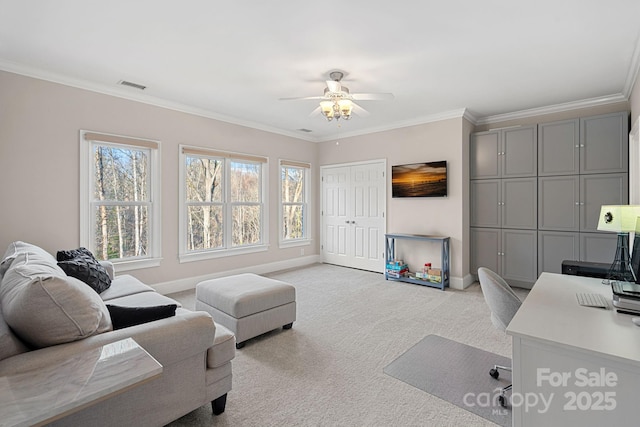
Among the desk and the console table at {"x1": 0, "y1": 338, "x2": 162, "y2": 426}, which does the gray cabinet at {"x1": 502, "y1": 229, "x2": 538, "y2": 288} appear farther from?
the console table at {"x1": 0, "y1": 338, "x2": 162, "y2": 426}

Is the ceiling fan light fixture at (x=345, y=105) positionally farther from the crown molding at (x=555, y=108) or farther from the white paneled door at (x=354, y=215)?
the crown molding at (x=555, y=108)

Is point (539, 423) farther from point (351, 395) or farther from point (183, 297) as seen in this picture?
point (183, 297)

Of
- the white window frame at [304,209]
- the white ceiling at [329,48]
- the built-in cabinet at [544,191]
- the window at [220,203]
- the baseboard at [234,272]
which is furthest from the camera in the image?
the white window frame at [304,209]

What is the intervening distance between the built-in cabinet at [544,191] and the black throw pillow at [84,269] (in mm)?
4848

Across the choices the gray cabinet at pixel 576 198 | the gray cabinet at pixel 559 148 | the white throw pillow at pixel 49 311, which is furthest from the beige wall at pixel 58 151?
the gray cabinet at pixel 576 198

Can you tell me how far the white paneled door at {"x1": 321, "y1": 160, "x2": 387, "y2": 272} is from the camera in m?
5.61

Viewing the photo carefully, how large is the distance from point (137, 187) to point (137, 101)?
1.07m

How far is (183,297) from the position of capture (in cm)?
407

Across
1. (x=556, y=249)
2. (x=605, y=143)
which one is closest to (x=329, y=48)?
(x=605, y=143)

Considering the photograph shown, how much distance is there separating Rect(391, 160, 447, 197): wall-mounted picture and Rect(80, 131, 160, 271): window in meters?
3.62

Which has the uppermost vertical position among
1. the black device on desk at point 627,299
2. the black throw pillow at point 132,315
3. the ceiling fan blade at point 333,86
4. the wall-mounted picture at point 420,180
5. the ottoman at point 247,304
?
the ceiling fan blade at point 333,86

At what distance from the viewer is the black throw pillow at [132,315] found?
168 cm

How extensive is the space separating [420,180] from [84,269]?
4399 mm

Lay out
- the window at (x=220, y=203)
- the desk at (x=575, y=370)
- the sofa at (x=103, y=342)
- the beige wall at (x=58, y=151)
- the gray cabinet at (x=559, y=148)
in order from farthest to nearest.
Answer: the window at (x=220, y=203) → the gray cabinet at (x=559, y=148) → the beige wall at (x=58, y=151) → the sofa at (x=103, y=342) → the desk at (x=575, y=370)
